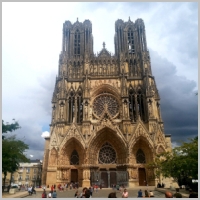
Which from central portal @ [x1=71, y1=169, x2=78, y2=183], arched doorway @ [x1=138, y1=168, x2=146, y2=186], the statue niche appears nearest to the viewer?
the statue niche

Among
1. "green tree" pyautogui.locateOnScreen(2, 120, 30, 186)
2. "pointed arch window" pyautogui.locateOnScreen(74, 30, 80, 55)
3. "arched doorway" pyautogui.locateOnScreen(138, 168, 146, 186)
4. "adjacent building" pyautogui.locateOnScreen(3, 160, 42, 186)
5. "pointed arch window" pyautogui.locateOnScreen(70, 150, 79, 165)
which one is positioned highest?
"pointed arch window" pyautogui.locateOnScreen(74, 30, 80, 55)

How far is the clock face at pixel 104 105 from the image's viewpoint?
33.5m

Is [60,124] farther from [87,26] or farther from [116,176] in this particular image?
[87,26]

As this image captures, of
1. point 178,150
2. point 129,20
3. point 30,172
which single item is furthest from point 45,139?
point 30,172

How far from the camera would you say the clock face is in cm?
3353

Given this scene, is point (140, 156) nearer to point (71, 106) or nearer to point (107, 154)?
point (107, 154)

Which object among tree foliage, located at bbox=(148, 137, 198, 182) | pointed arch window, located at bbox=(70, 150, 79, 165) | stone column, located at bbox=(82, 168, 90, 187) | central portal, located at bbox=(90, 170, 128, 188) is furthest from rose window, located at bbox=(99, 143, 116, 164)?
tree foliage, located at bbox=(148, 137, 198, 182)

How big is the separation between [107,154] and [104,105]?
740 centimetres

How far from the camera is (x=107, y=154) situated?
31062mm

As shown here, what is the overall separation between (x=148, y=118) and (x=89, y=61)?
1357 centimetres

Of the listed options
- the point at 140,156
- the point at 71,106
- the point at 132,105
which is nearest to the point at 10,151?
the point at 71,106

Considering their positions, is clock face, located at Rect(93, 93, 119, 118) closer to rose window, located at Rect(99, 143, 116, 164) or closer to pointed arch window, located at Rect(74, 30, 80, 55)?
rose window, located at Rect(99, 143, 116, 164)

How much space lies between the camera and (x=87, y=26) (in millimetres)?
40000

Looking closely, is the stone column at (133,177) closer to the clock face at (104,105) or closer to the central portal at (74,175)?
the central portal at (74,175)
